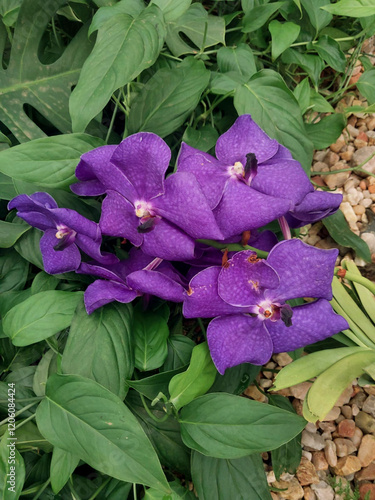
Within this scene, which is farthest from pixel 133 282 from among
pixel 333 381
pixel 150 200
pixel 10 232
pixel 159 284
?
pixel 333 381

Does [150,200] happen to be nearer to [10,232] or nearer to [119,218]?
[119,218]

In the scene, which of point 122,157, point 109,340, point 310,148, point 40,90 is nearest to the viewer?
point 122,157

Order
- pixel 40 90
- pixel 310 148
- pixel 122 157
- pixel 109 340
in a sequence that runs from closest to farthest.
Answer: pixel 122 157 → pixel 109 340 → pixel 310 148 → pixel 40 90

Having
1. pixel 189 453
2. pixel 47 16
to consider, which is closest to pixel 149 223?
pixel 189 453

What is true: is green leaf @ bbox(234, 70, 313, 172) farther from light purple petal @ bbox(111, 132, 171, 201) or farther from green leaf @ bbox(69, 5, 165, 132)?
light purple petal @ bbox(111, 132, 171, 201)

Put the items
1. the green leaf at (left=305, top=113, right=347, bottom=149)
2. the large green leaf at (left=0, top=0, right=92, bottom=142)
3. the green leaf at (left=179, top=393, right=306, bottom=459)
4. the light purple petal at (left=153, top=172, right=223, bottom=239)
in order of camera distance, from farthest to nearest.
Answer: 1. the green leaf at (left=305, top=113, right=347, bottom=149)
2. the large green leaf at (left=0, top=0, right=92, bottom=142)
3. the green leaf at (left=179, top=393, right=306, bottom=459)
4. the light purple petal at (left=153, top=172, right=223, bottom=239)

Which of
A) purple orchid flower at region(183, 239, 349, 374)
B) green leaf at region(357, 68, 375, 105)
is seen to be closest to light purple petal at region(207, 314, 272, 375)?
purple orchid flower at region(183, 239, 349, 374)

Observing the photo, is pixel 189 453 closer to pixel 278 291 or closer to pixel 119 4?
pixel 278 291
